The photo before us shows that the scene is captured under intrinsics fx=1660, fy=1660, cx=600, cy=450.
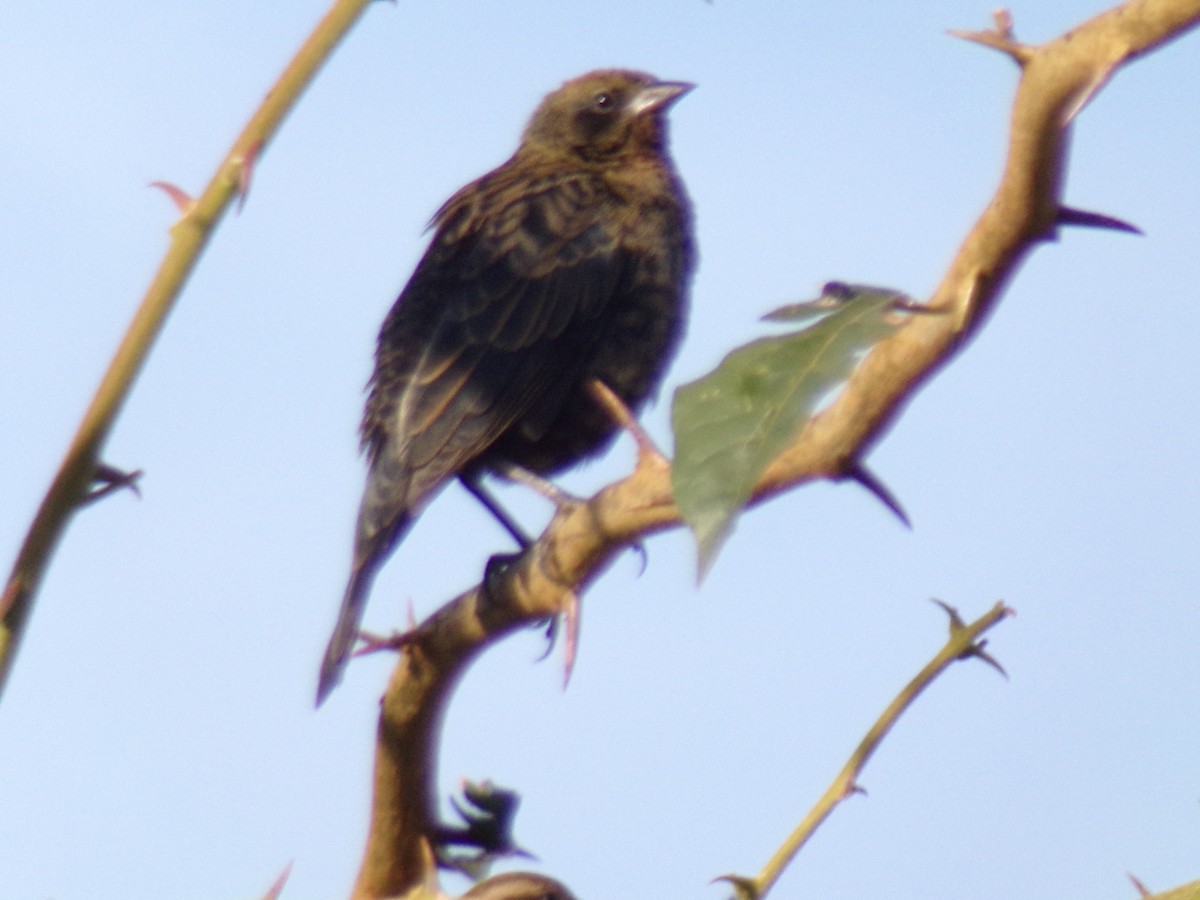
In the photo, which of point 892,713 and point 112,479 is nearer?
point 112,479

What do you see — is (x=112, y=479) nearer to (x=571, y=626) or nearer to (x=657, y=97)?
(x=571, y=626)

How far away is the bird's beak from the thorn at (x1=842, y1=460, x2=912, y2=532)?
4.95 m

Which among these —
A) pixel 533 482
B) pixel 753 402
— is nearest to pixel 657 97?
pixel 533 482

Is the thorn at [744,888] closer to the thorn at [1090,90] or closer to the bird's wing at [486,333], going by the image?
the thorn at [1090,90]

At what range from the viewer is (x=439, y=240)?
18.5ft

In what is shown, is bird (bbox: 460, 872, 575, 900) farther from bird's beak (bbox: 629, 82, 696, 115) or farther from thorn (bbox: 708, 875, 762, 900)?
bird's beak (bbox: 629, 82, 696, 115)

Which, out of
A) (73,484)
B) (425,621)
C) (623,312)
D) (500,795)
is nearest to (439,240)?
(623,312)

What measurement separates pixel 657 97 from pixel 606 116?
0.68 feet

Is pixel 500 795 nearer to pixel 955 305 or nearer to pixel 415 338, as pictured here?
pixel 955 305

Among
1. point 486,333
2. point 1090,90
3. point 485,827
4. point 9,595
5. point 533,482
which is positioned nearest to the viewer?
point 1090,90

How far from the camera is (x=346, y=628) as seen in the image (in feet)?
14.6

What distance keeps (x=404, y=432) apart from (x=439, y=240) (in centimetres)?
98

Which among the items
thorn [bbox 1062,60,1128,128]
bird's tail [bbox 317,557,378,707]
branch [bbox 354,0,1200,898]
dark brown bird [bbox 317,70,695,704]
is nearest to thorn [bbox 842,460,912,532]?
branch [bbox 354,0,1200,898]

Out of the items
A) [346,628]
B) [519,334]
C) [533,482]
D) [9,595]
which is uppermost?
[9,595]
